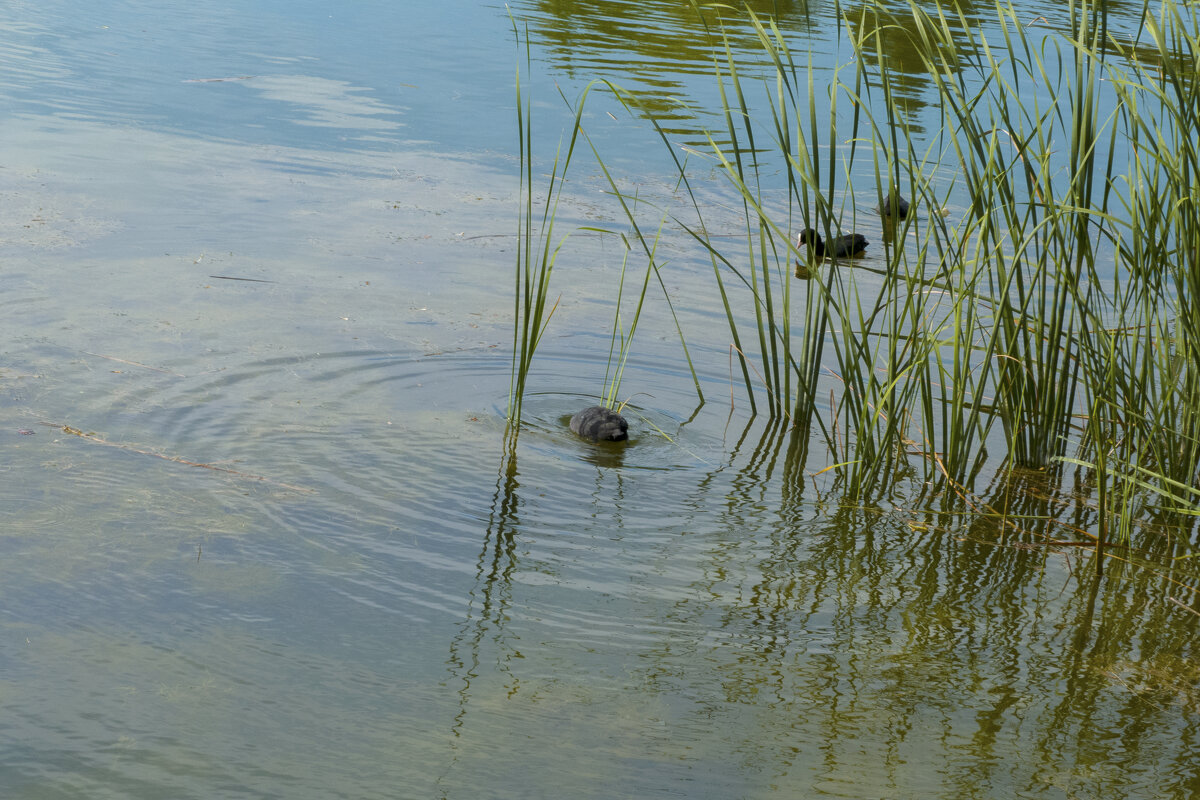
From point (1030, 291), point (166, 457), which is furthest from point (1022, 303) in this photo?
point (166, 457)

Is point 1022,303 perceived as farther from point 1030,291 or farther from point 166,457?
point 166,457

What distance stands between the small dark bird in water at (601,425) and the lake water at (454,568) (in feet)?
0.20

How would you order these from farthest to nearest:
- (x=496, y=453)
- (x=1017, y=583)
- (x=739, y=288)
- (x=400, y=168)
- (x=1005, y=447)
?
(x=400, y=168)
(x=739, y=288)
(x=1005, y=447)
(x=496, y=453)
(x=1017, y=583)

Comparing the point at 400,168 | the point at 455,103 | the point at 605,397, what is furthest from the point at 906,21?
the point at 605,397

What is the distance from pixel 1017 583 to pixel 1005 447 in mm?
1064

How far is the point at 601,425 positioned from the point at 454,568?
100cm

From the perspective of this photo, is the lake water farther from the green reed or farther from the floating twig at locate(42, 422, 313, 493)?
the green reed

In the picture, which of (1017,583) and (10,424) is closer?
(1017,583)

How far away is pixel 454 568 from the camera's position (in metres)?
3.20

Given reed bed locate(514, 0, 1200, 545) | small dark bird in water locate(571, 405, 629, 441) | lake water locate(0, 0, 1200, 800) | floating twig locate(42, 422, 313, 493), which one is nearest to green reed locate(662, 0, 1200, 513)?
reed bed locate(514, 0, 1200, 545)

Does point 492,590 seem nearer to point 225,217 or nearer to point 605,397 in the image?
point 605,397

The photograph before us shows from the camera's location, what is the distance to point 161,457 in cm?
363

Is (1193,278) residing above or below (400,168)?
above

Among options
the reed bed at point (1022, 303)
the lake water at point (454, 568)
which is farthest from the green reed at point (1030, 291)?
the lake water at point (454, 568)
